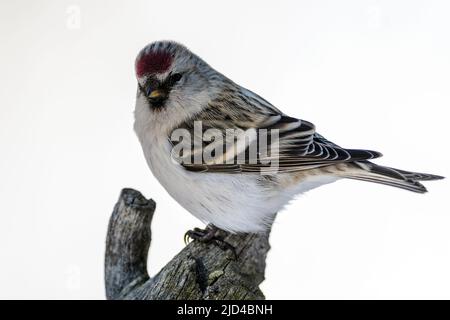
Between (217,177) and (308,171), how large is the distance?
0.28 m

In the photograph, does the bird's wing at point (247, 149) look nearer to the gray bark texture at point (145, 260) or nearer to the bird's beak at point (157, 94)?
the bird's beak at point (157, 94)

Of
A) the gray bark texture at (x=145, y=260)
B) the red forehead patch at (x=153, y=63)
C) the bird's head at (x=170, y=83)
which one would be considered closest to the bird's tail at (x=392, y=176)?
the gray bark texture at (x=145, y=260)

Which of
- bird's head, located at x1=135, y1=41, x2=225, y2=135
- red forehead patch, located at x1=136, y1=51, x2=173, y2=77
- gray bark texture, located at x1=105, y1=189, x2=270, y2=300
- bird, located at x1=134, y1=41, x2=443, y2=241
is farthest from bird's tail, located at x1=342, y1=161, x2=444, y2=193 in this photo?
red forehead patch, located at x1=136, y1=51, x2=173, y2=77

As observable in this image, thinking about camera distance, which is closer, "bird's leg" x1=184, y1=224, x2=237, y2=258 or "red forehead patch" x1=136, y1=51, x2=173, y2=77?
"red forehead patch" x1=136, y1=51, x2=173, y2=77

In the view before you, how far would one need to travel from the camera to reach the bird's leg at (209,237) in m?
1.91

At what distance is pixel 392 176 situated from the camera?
183cm

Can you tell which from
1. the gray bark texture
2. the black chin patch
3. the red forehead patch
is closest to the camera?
the gray bark texture

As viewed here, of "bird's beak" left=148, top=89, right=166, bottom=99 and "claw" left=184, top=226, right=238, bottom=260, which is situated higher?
"bird's beak" left=148, top=89, right=166, bottom=99

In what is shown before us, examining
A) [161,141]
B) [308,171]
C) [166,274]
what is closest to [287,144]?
[308,171]

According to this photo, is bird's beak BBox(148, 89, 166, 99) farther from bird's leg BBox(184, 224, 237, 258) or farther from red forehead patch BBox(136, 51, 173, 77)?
bird's leg BBox(184, 224, 237, 258)

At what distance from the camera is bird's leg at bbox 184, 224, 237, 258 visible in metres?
1.91

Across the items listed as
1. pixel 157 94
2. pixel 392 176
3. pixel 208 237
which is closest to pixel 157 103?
pixel 157 94

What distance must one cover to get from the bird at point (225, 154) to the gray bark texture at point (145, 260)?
0.08 metres
